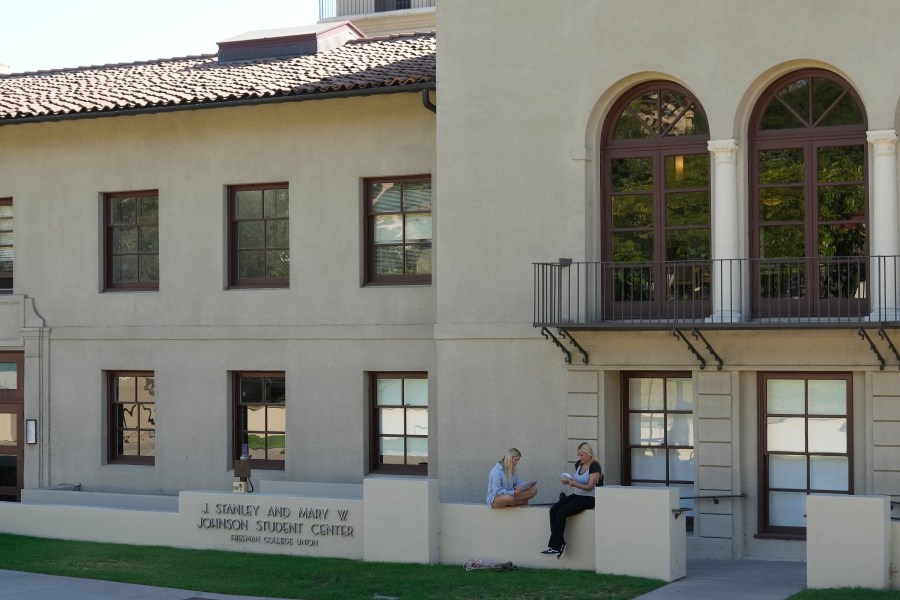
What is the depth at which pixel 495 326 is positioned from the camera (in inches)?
720

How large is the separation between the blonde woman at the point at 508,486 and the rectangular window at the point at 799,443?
2.87 metres

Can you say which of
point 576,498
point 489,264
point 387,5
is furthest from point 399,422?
point 387,5

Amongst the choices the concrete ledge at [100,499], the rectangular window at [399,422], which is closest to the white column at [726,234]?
the rectangular window at [399,422]

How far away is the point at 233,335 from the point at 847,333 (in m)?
9.08

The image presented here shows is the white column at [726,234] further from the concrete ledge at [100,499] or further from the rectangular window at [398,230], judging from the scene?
the concrete ledge at [100,499]

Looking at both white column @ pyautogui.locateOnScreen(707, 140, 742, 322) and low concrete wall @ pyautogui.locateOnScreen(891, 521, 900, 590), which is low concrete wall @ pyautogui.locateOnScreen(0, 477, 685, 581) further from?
white column @ pyautogui.locateOnScreen(707, 140, 742, 322)

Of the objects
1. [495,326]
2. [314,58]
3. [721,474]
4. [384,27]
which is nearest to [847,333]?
[721,474]

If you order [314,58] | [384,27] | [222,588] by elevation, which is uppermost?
[384,27]

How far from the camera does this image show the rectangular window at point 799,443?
1680 centimetres

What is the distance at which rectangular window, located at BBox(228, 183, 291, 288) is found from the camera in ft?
69.1

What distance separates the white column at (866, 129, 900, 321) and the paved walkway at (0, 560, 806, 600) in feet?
10.2

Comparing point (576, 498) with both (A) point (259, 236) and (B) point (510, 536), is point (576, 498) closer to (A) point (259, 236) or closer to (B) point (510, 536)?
(B) point (510, 536)

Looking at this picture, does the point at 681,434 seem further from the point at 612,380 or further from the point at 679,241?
the point at 679,241

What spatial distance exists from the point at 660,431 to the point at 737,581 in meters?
2.81
